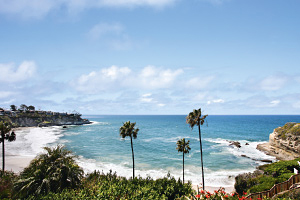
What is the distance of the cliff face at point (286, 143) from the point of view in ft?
172

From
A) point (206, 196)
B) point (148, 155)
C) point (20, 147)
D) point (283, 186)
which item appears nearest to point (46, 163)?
point (206, 196)

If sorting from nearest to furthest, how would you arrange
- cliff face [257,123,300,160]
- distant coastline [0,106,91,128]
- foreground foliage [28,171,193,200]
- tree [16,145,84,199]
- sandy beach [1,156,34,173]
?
1. foreground foliage [28,171,193,200]
2. tree [16,145,84,199]
3. sandy beach [1,156,34,173]
4. cliff face [257,123,300,160]
5. distant coastline [0,106,91,128]

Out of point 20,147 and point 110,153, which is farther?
point 20,147

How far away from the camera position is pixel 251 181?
2969 centimetres

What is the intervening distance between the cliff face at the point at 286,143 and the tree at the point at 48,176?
58092 mm

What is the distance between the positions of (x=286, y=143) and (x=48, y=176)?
209 ft

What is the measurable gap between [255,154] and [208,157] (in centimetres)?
1734

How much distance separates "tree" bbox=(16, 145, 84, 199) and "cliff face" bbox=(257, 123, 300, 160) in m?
58.1

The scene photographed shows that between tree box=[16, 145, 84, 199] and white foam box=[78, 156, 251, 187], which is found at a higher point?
tree box=[16, 145, 84, 199]

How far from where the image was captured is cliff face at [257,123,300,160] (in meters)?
52.5

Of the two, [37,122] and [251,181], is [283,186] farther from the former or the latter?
[37,122]

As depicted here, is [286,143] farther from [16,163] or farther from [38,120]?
[38,120]

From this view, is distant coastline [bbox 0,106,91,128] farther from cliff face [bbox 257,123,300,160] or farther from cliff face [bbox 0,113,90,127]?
cliff face [bbox 257,123,300,160]

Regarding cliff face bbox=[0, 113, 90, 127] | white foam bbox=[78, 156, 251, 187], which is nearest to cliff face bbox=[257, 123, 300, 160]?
white foam bbox=[78, 156, 251, 187]
